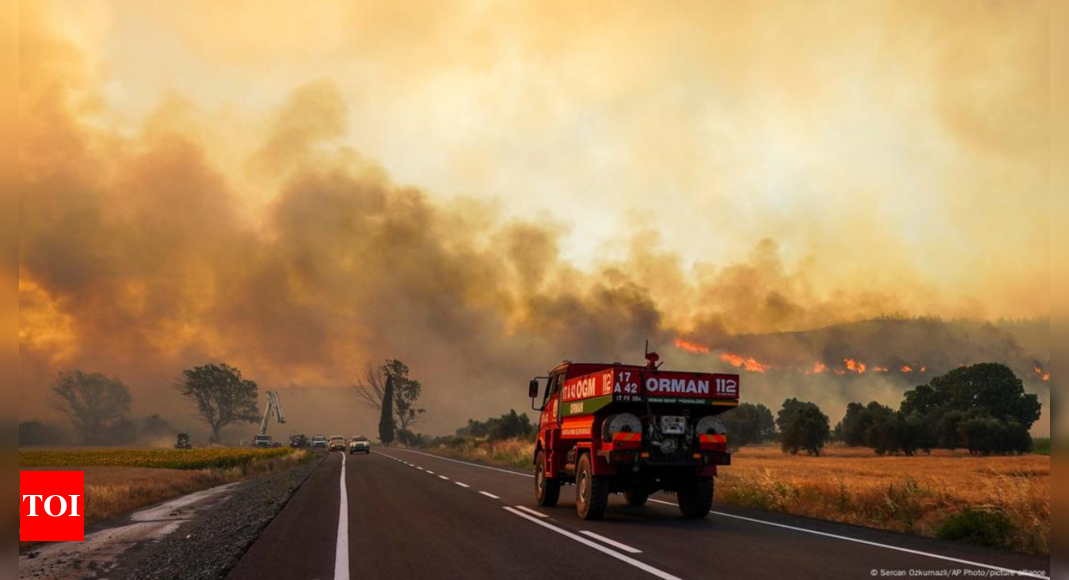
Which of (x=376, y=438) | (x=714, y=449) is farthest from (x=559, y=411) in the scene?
(x=376, y=438)

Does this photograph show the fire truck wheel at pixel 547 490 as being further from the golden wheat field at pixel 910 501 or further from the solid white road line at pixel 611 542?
the golden wheat field at pixel 910 501

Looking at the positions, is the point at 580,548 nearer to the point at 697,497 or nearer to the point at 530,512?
the point at 697,497

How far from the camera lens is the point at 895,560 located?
388 inches

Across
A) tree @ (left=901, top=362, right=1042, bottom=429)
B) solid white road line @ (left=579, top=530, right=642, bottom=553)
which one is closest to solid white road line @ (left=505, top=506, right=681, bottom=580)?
solid white road line @ (left=579, top=530, right=642, bottom=553)

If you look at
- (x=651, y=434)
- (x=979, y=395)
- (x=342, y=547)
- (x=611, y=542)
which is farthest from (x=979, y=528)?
(x=979, y=395)

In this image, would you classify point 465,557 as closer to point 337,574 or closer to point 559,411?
point 337,574

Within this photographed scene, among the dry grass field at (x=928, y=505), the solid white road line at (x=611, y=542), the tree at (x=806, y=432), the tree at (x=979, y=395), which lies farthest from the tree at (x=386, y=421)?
the solid white road line at (x=611, y=542)

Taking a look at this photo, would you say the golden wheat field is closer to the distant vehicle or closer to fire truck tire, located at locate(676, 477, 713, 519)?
fire truck tire, located at locate(676, 477, 713, 519)

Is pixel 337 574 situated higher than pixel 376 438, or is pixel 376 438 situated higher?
pixel 337 574

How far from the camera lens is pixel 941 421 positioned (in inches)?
3120

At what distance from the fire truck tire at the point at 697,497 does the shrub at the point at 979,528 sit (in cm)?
422

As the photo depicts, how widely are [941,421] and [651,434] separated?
78108 mm

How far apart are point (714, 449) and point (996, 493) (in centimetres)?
509

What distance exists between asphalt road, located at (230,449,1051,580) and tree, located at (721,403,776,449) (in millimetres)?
105614
